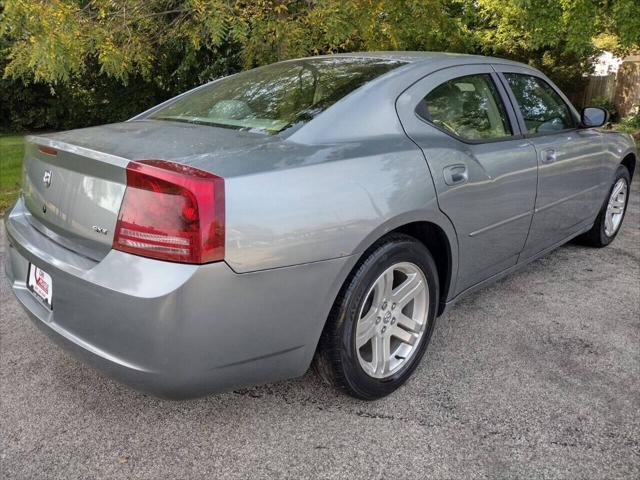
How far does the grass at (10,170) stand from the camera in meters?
6.08

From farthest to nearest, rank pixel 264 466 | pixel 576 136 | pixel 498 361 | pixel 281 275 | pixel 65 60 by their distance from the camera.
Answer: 1. pixel 65 60
2. pixel 576 136
3. pixel 498 361
4. pixel 264 466
5. pixel 281 275

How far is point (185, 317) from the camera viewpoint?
1790mm

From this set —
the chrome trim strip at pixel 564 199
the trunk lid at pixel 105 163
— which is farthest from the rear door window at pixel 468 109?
the trunk lid at pixel 105 163

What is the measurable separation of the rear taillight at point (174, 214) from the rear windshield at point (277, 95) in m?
0.61

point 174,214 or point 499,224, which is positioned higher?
point 174,214

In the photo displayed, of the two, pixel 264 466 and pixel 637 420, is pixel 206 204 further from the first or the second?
pixel 637 420

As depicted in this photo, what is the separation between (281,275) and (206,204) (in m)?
0.36

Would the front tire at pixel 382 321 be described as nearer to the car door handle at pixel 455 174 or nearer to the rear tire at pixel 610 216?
Answer: the car door handle at pixel 455 174

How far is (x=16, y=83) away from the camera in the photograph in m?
13.5

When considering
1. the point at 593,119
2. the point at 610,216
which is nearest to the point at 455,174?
the point at 593,119

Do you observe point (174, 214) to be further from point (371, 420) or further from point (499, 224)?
point (499, 224)

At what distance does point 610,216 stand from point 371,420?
133 inches

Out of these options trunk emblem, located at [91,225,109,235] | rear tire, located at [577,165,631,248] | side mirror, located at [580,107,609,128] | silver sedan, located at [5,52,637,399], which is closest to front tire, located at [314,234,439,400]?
silver sedan, located at [5,52,637,399]

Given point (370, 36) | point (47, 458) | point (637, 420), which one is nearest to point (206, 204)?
point (47, 458)
